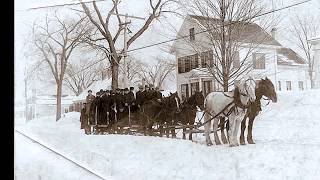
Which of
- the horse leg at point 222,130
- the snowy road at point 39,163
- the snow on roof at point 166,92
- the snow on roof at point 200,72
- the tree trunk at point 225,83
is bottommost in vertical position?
the snowy road at point 39,163

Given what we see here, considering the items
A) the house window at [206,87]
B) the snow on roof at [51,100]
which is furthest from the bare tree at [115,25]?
the house window at [206,87]

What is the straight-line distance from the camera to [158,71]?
2.50 m

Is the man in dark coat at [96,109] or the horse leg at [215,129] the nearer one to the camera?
the horse leg at [215,129]

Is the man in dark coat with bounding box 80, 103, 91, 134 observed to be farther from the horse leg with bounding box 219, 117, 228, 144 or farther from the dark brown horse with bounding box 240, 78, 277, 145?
the dark brown horse with bounding box 240, 78, 277, 145

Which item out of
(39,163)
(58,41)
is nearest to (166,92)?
(58,41)

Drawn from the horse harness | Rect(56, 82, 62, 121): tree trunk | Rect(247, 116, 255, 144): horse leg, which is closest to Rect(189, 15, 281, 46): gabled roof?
the horse harness

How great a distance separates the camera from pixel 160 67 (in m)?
2.47

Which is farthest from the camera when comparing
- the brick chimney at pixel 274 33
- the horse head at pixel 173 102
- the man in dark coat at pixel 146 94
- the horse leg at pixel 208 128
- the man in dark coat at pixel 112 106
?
the man in dark coat at pixel 112 106

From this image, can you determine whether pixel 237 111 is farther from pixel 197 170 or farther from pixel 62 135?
pixel 62 135

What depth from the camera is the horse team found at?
2.19 meters

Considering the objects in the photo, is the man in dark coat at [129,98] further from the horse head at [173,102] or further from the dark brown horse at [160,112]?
the horse head at [173,102]

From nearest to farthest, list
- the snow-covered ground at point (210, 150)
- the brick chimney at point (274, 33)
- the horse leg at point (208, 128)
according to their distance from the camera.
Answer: the snow-covered ground at point (210, 150) → the brick chimney at point (274, 33) → the horse leg at point (208, 128)

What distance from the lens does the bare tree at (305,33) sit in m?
2.07
